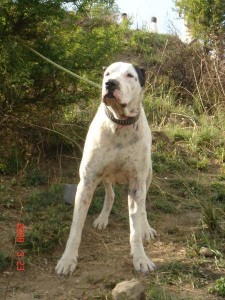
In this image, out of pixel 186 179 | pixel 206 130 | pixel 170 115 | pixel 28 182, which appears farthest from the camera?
pixel 170 115

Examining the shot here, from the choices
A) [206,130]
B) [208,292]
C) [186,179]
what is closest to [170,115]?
[206,130]

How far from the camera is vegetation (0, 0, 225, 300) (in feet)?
13.3

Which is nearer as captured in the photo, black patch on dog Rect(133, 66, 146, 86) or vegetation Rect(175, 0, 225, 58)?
black patch on dog Rect(133, 66, 146, 86)

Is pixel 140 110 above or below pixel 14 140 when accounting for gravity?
above

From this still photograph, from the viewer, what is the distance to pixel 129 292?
3.09m

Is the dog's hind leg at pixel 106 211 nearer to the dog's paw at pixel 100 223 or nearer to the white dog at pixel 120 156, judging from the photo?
the dog's paw at pixel 100 223

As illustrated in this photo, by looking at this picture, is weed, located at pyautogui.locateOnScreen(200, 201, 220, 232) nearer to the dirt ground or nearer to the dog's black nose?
the dirt ground

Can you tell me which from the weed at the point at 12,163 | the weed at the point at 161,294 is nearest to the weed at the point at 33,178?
the weed at the point at 12,163

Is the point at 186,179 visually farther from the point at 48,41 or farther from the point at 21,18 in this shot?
the point at 21,18

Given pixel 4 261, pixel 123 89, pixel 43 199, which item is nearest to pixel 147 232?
pixel 43 199

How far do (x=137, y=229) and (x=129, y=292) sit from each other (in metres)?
0.92

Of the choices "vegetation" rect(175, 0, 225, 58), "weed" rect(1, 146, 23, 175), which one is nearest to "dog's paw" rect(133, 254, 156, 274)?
"weed" rect(1, 146, 23, 175)

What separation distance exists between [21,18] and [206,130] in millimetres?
3506

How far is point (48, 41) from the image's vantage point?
5520mm
